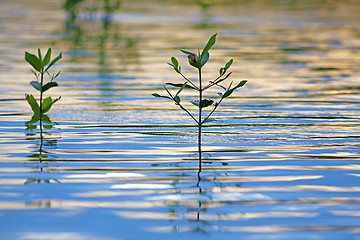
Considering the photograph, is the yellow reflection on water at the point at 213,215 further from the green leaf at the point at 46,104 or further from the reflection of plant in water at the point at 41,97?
the green leaf at the point at 46,104

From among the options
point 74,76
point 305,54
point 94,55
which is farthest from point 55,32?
point 74,76

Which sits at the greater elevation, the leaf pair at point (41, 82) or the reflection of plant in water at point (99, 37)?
the reflection of plant in water at point (99, 37)

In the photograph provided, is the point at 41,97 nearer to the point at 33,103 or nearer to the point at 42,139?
the point at 33,103

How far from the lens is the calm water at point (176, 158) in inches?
136

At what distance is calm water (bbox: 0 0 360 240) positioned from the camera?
11.3 feet

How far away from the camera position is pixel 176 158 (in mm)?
4727

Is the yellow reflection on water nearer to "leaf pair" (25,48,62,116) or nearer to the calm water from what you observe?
the calm water

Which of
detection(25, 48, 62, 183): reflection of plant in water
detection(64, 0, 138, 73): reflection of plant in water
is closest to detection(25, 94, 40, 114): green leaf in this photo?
detection(25, 48, 62, 183): reflection of plant in water

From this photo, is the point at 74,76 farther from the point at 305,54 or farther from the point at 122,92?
the point at 305,54

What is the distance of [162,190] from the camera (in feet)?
13.0

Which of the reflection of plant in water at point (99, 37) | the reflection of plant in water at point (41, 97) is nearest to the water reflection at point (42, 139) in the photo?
the reflection of plant in water at point (41, 97)

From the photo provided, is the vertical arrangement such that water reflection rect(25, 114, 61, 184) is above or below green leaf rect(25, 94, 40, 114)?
below

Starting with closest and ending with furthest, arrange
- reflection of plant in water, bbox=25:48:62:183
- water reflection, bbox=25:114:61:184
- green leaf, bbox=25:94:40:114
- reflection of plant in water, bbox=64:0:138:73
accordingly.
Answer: water reflection, bbox=25:114:61:184 → reflection of plant in water, bbox=25:48:62:183 → green leaf, bbox=25:94:40:114 → reflection of plant in water, bbox=64:0:138:73

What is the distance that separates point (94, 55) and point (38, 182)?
26.5ft
